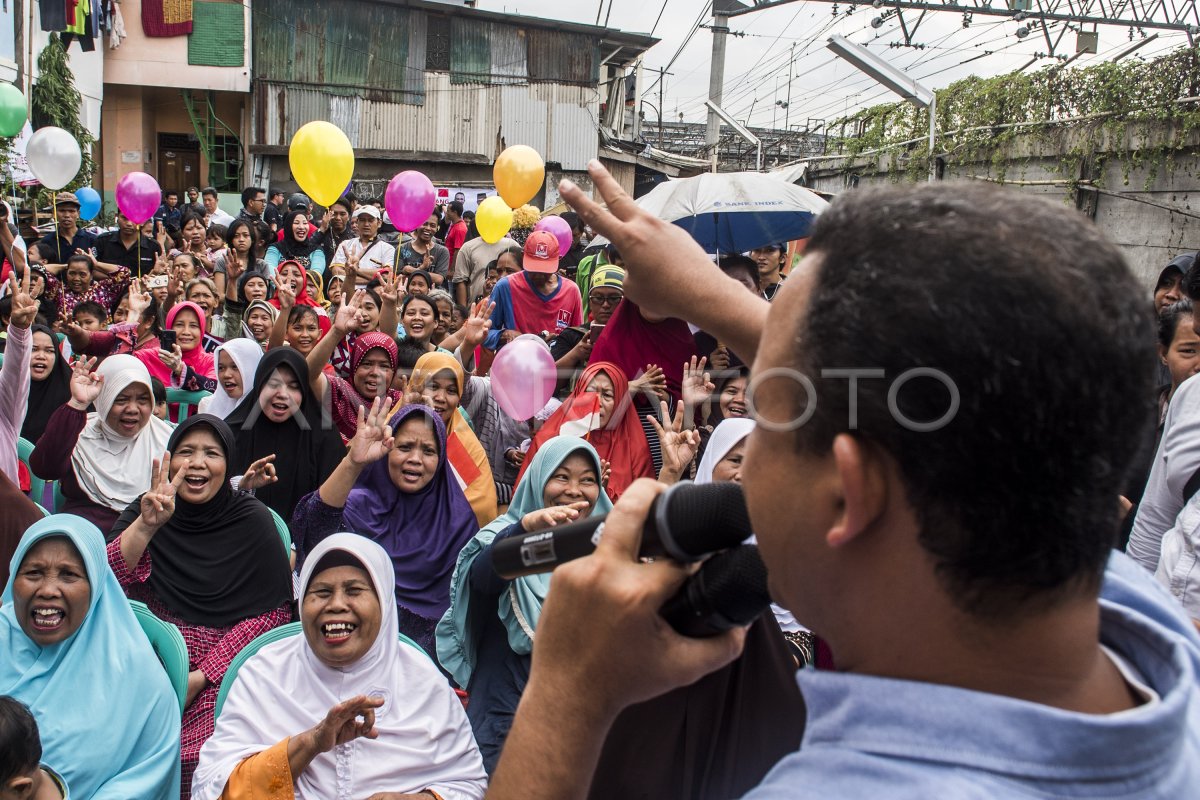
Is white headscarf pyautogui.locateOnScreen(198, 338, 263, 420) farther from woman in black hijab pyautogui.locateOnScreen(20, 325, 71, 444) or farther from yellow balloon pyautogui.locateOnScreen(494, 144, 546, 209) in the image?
yellow balloon pyautogui.locateOnScreen(494, 144, 546, 209)

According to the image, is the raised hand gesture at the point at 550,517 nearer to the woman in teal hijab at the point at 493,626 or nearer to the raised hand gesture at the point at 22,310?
the woman in teal hijab at the point at 493,626

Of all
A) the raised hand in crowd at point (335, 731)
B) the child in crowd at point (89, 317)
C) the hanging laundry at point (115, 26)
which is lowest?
the raised hand in crowd at point (335, 731)

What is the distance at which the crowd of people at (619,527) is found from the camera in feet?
1.98

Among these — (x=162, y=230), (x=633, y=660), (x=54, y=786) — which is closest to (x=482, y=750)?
(x=54, y=786)

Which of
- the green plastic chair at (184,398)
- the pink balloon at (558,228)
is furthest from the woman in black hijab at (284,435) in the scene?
the pink balloon at (558,228)

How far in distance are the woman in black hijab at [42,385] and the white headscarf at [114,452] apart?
2.98ft

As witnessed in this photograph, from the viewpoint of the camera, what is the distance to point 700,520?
30.1 inches

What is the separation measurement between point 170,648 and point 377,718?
2.74 feet

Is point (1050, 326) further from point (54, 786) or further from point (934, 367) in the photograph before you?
point (54, 786)

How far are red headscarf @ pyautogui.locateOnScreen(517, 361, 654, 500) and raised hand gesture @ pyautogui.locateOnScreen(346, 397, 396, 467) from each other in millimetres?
907

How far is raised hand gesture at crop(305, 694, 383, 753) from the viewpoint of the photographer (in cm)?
221

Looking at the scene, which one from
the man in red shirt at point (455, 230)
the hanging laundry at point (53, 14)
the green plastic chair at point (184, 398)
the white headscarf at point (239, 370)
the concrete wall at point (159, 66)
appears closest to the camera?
the white headscarf at point (239, 370)

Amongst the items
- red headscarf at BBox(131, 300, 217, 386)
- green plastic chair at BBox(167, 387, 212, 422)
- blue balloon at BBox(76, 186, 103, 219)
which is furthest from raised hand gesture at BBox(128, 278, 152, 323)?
blue balloon at BBox(76, 186, 103, 219)

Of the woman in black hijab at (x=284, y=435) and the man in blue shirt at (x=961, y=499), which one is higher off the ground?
the man in blue shirt at (x=961, y=499)
